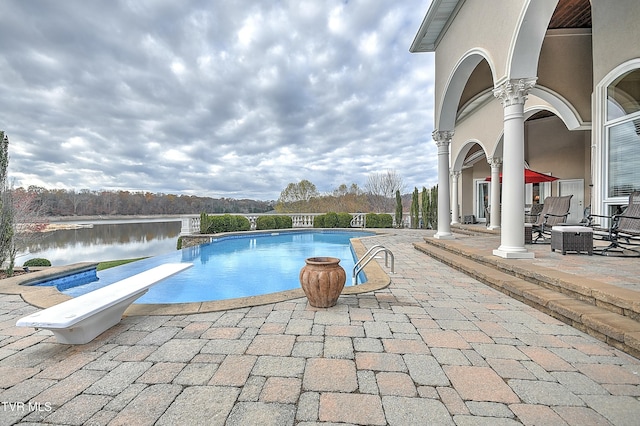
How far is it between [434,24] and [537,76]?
2766 mm

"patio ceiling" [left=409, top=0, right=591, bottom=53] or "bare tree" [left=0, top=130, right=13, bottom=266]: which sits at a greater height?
"patio ceiling" [left=409, top=0, right=591, bottom=53]

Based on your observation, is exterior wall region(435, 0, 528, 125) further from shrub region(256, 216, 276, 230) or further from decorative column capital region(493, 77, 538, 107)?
shrub region(256, 216, 276, 230)

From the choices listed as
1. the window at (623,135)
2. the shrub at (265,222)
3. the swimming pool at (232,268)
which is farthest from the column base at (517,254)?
the shrub at (265,222)

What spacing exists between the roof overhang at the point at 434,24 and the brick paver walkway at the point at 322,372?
267 inches

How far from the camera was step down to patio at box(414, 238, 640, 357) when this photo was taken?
220 centimetres

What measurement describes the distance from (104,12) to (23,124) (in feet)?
30.2

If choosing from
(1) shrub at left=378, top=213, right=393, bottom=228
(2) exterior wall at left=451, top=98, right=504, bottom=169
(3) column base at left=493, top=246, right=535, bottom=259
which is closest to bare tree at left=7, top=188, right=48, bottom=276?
(3) column base at left=493, top=246, right=535, bottom=259

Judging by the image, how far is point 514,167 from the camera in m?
4.29

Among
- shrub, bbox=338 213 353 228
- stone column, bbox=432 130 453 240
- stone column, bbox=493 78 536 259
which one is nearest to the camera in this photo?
stone column, bbox=493 78 536 259

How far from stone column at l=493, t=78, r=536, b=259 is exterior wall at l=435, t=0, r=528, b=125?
407mm

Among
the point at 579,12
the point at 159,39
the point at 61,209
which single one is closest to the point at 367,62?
the point at 579,12

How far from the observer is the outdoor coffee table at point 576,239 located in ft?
14.9

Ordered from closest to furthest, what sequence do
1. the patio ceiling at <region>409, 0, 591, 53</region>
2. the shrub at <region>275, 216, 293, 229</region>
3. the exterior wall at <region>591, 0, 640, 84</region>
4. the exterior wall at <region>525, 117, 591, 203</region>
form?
the exterior wall at <region>591, 0, 640, 84</region> → the patio ceiling at <region>409, 0, 591, 53</region> → the exterior wall at <region>525, 117, 591, 203</region> → the shrub at <region>275, 216, 293, 229</region>

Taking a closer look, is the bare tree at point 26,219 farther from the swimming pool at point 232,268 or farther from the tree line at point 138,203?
the tree line at point 138,203
